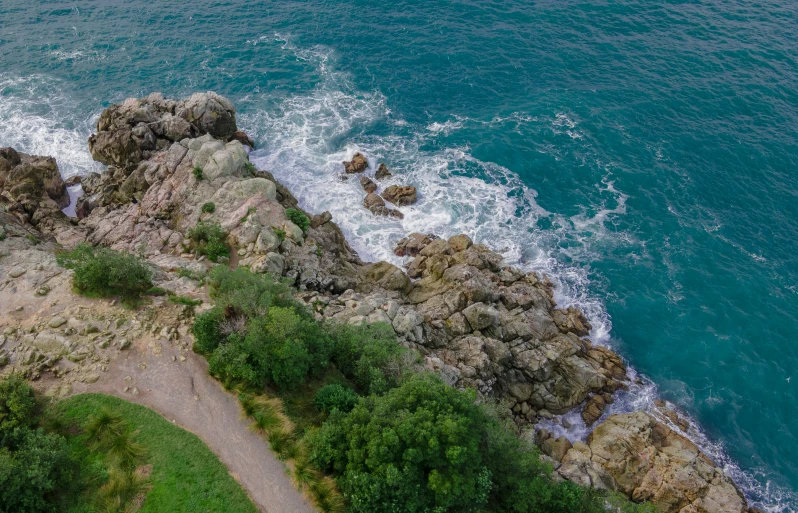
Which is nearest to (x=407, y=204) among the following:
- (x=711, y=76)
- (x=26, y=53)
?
(x=711, y=76)

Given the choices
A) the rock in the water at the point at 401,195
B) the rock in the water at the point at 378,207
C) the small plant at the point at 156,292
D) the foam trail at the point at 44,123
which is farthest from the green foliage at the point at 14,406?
the foam trail at the point at 44,123

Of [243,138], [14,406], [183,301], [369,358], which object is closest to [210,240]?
[183,301]

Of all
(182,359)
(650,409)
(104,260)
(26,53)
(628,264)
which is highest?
(26,53)

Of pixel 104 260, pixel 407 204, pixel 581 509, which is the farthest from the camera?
pixel 407 204

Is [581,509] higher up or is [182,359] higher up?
[182,359]

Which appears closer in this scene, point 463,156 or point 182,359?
point 182,359

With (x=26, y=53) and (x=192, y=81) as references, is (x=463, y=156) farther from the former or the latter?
(x=26, y=53)
